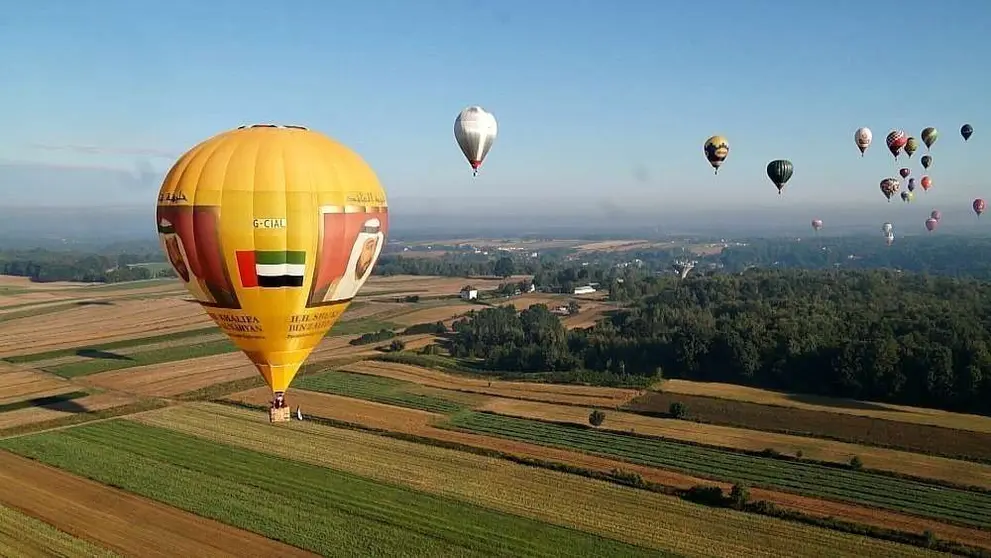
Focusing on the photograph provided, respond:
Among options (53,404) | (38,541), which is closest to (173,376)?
(53,404)

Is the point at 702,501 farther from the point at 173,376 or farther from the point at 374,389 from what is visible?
the point at 173,376

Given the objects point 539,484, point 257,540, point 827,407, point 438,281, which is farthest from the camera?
point 438,281

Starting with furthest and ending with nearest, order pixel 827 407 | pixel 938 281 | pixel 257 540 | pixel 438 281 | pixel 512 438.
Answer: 1. pixel 438 281
2. pixel 938 281
3. pixel 827 407
4. pixel 512 438
5. pixel 257 540

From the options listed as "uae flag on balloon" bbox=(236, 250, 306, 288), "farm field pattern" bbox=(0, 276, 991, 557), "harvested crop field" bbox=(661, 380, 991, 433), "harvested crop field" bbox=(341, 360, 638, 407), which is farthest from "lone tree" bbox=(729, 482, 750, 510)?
"uae flag on balloon" bbox=(236, 250, 306, 288)

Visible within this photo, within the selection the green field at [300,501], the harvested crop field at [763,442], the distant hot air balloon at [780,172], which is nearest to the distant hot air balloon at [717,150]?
the distant hot air balloon at [780,172]

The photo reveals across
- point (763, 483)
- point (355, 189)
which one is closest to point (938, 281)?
point (763, 483)

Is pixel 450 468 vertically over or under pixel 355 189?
under

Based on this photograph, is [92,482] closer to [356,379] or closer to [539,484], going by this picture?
[539,484]
